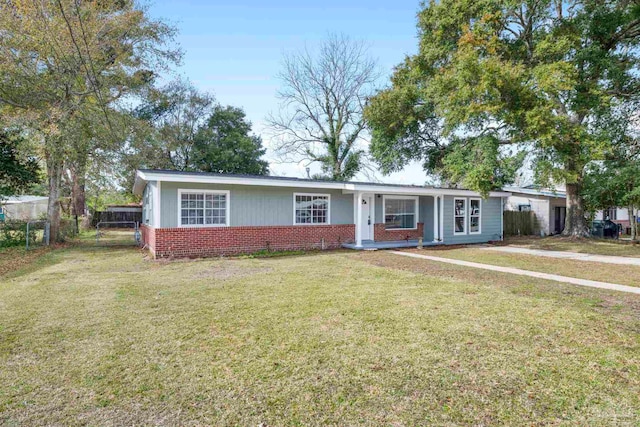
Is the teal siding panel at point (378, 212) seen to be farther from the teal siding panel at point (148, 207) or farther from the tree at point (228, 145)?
the tree at point (228, 145)

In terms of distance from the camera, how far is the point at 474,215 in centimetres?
1650

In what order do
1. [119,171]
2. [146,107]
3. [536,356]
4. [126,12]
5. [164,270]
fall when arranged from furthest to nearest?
[146,107] < [119,171] < [126,12] < [164,270] < [536,356]

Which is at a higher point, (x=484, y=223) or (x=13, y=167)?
(x=13, y=167)

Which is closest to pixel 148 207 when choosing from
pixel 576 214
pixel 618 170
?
pixel 618 170

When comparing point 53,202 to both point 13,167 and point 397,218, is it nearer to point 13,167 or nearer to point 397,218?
point 13,167

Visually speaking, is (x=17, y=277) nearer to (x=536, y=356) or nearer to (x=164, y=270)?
(x=164, y=270)

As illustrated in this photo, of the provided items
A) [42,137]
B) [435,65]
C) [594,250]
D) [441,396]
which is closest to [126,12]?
[42,137]

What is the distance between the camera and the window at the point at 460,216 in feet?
52.2

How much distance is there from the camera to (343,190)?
44.8ft

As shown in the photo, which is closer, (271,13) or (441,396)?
(441,396)

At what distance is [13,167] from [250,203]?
10329 millimetres

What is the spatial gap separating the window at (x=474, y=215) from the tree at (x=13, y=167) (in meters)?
19.1

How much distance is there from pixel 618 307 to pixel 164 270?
29.2 feet

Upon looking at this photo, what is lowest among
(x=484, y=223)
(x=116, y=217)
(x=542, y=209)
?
(x=484, y=223)
